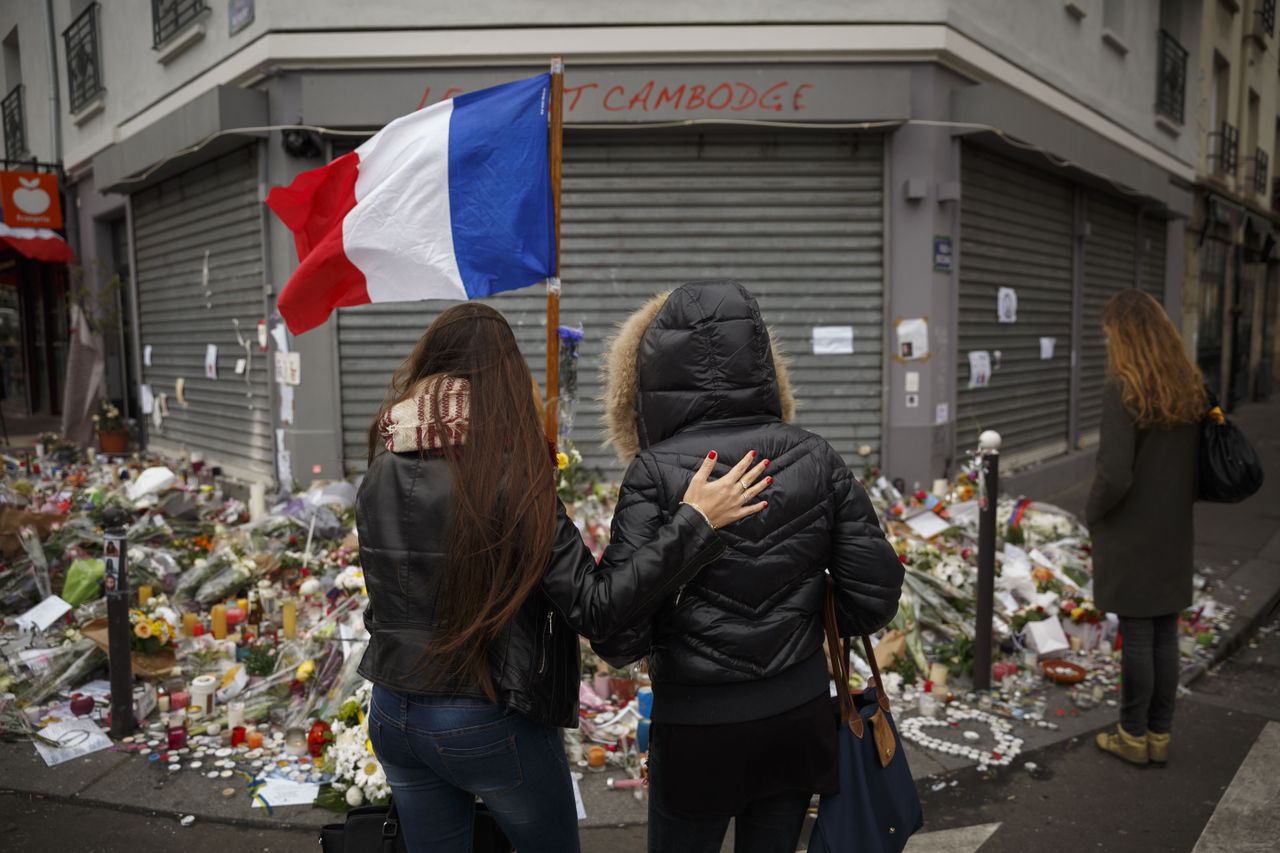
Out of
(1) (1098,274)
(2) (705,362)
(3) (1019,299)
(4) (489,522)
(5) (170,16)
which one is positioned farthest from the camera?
(1) (1098,274)

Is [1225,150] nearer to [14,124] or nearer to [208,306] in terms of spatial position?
[208,306]

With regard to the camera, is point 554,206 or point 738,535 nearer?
point 738,535

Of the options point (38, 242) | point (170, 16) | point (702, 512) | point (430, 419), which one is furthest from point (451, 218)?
point (38, 242)

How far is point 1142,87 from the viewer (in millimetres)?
11914

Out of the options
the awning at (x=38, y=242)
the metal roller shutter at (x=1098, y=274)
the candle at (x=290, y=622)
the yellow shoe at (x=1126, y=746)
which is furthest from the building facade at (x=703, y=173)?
the awning at (x=38, y=242)

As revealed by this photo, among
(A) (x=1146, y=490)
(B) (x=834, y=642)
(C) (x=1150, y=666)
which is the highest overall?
(A) (x=1146, y=490)

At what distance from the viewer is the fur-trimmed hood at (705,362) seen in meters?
2.20

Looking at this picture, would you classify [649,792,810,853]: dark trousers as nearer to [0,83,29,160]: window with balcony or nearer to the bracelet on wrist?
the bracelet on wrist

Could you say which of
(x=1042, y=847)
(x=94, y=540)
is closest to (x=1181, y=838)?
(x=1042, y=847)

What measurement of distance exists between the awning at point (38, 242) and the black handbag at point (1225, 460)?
13869mm

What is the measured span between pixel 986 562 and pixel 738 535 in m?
3.12

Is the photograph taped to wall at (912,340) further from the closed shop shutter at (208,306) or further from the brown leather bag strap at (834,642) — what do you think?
the brown leather bag strap at (834,642)

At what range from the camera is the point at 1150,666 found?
154 inches

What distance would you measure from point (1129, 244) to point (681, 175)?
7.76m
